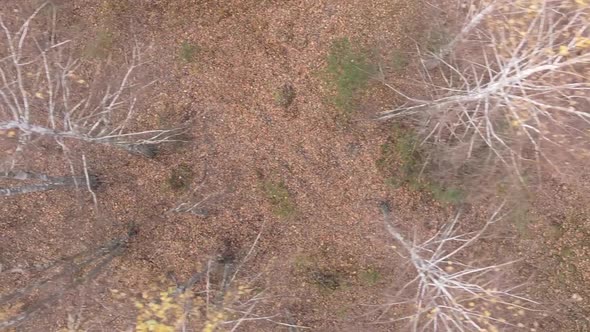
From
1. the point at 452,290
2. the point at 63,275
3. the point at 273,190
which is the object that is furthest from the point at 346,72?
the point at 63,275

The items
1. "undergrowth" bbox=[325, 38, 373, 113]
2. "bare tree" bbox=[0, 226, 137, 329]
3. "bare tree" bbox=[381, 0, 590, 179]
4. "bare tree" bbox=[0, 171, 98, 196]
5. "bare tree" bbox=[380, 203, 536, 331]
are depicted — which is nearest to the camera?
"bare tree" bbox=[381, 0, 590, 179]

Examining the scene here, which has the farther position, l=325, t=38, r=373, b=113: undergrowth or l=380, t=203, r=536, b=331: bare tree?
l=325, t=38, r=373, b=113: undergrowth

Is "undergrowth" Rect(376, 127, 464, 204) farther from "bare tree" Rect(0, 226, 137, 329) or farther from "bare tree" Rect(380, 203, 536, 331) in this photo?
"bare tree" Rect(0, 226, 137, 329)

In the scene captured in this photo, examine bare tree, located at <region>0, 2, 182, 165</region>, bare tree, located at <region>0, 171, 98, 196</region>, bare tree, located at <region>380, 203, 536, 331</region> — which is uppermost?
bare tree, located at <region>0, 2, 182, 165</region>

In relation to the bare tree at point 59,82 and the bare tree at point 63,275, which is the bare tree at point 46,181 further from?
the bare tree at point 63,275

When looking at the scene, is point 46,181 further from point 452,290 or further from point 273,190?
point 452,290

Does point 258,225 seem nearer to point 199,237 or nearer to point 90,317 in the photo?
point 199,237

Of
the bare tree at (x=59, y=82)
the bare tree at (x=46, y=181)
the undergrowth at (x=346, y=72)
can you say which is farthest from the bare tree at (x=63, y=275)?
the undergrowth at (x=346, y=72)

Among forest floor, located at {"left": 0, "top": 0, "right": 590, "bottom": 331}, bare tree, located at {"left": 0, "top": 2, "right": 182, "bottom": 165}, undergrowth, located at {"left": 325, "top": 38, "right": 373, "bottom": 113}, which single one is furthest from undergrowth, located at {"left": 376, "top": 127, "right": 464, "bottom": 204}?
bare tree, located at {"left": 0, "top": 2, "right": 182, "bottom": 165}
